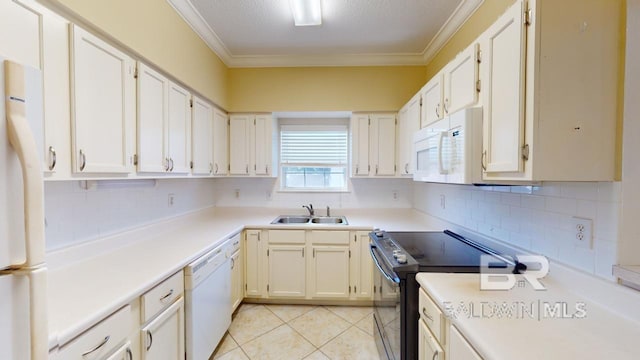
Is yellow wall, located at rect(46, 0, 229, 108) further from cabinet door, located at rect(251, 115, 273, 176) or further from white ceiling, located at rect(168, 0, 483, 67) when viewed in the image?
cabinet door, located at rect(251, 115, 273, 176)

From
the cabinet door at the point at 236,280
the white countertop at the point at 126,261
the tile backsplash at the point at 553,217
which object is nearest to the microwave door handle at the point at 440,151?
the tile backsplash at the point at 553,217

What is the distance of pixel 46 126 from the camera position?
1.08 metres

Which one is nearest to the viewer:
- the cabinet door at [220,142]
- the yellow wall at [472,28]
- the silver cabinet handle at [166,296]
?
the silver cabinet handle at [166,296]

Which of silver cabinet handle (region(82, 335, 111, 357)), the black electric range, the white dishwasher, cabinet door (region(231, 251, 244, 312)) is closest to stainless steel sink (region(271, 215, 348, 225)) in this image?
cabinet door (region(231, 251, 244, 312))

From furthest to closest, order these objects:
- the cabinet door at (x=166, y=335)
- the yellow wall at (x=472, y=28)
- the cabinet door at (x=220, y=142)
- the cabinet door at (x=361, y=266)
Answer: the cabinet door at (x=220, y=142), the cabinet door at (x=361, y=266), the yellow wall at (x=472, y=28), the cabinet door at (x=166, y=335)

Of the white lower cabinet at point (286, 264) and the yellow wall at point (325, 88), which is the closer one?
the white lower cabinet at point (286, 264)

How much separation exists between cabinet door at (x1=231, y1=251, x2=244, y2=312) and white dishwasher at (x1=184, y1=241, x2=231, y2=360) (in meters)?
0.13

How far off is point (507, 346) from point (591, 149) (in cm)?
83

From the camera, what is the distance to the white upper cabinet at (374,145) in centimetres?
307

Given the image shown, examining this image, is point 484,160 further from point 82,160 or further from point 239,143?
point 239,143

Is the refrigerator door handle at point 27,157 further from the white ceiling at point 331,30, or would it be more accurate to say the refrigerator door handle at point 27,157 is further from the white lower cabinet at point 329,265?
the white lower cabinet at point 329,265

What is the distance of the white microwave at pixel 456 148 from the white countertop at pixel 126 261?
3.22ft

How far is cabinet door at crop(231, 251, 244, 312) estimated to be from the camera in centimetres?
244

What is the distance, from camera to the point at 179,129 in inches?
84.1
